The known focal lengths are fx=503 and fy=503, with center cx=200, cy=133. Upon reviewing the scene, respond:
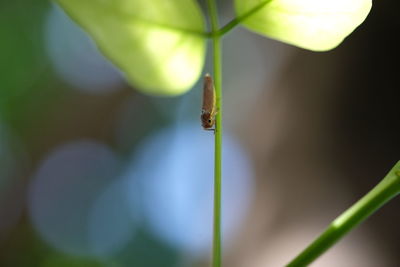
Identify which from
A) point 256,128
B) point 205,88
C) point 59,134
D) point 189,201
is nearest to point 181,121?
point 189,201

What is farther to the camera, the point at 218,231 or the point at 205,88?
the point at 205,88

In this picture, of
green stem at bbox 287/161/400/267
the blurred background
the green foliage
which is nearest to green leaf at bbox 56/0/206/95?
the green foliage

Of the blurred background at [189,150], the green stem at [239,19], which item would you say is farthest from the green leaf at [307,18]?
the blurred background at [189,150]

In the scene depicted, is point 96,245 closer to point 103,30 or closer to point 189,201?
point 189,201

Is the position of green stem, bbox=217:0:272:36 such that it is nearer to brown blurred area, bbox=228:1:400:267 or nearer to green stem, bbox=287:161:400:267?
green stem, bbox=287:161:400:267

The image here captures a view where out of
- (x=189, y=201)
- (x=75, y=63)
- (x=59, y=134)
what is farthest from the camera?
(x=75, y=63)

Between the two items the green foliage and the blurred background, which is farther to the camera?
the blurred background
